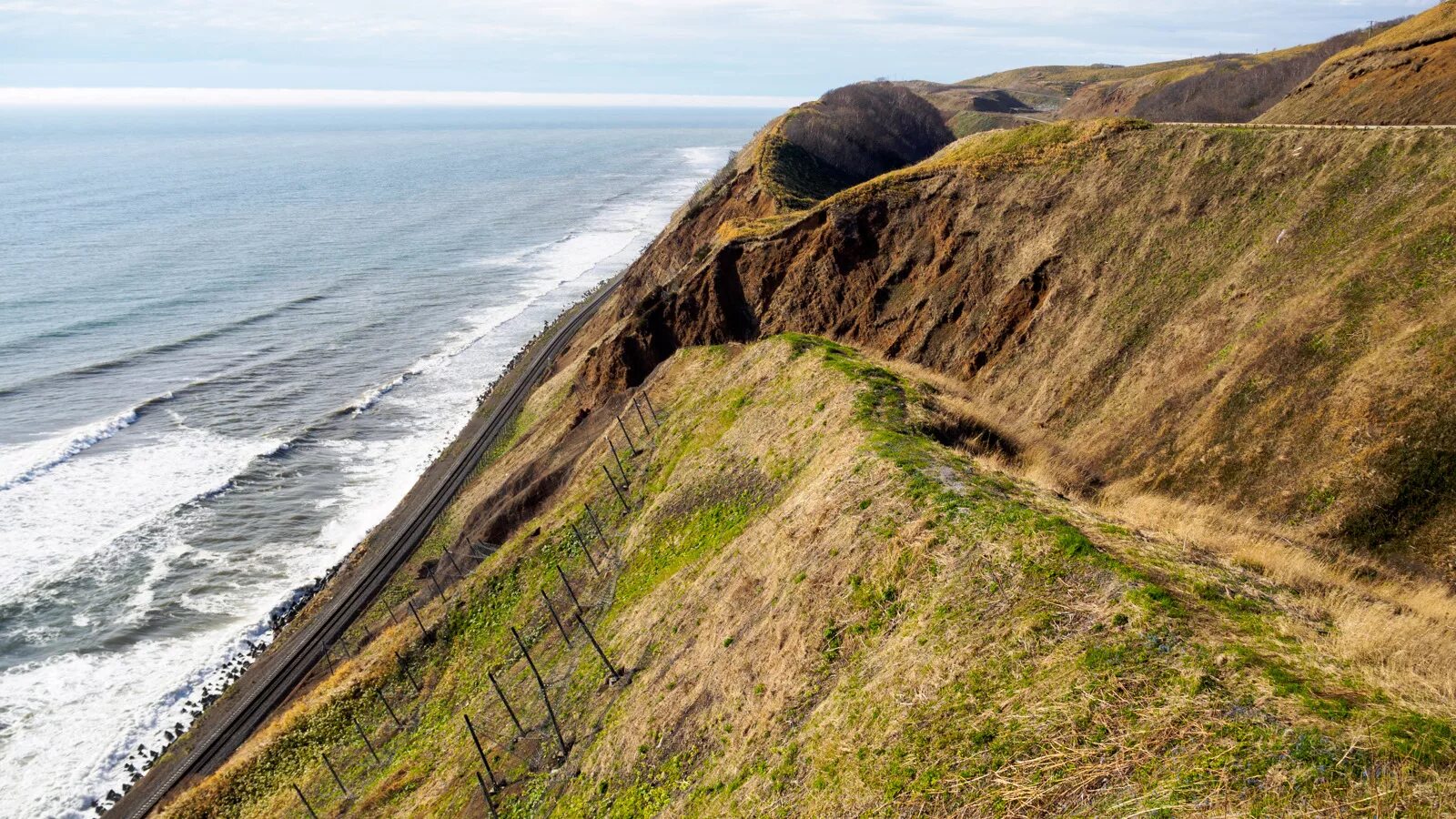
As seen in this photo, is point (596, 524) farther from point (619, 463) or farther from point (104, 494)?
point (104, 494)

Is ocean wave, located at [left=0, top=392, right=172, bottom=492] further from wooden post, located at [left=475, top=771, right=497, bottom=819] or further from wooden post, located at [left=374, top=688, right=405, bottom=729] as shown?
wooden post, located at [left=475, top=771, right=497, bottom=819]

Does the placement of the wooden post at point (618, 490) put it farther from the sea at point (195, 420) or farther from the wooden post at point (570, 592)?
the sea at point (195, 420)

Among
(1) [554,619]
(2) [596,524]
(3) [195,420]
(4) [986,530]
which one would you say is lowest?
(3) [195,420]

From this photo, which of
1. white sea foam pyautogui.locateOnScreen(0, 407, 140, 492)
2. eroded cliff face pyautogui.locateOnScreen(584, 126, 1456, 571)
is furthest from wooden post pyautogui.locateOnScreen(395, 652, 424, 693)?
white sea foam pyautogui.locateOnScreen(0, 407, 140, 492)

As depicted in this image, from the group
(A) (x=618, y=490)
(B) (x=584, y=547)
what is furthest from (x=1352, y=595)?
(A) (x=618, y=490)

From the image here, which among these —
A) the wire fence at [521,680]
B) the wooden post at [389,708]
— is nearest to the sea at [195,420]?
the wire fence at [521,680]

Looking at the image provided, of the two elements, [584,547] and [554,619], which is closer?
[554,619]

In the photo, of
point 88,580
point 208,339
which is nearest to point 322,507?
point 88,580
